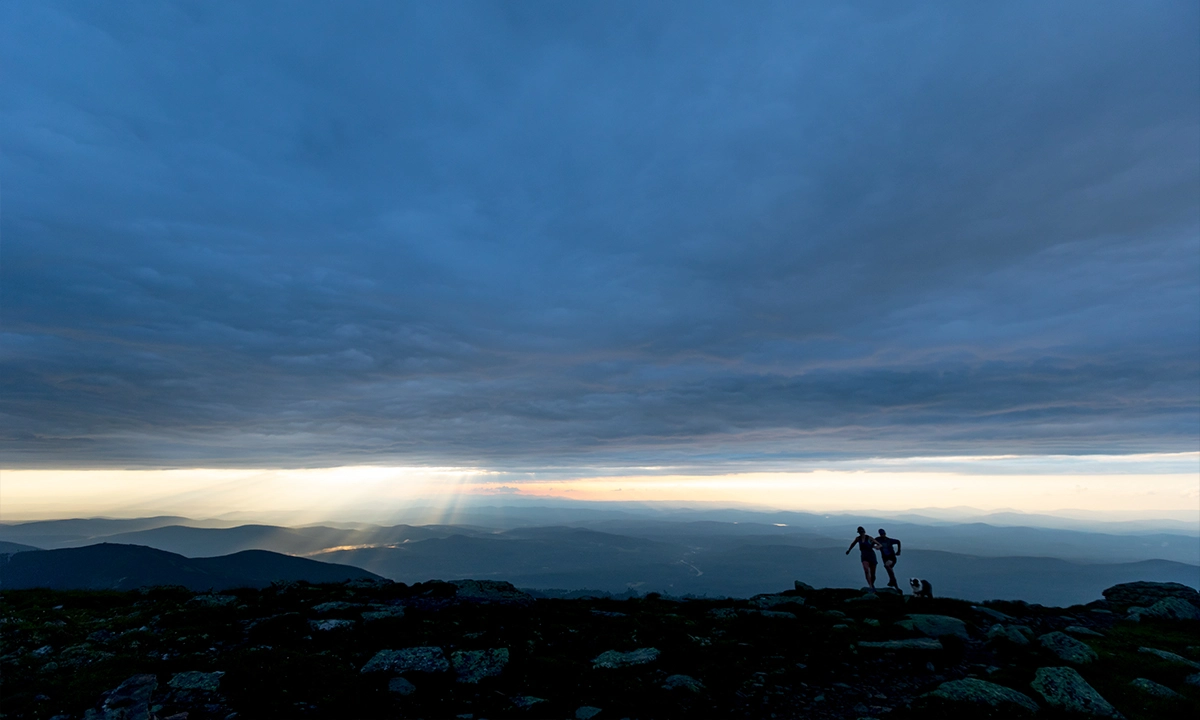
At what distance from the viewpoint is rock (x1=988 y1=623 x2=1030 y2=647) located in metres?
23.4

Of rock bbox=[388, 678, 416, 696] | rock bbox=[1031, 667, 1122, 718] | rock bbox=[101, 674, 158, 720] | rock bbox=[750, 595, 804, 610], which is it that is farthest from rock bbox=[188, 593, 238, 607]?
rock bbox=[1031, 667, 1122, 718]

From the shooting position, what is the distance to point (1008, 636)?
23672mm

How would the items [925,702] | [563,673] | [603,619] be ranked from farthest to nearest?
[603,619]
[563,673]
[925,702]

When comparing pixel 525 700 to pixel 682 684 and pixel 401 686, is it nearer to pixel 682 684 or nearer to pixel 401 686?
pixel 401 686

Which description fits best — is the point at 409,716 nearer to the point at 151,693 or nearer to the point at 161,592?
the point at 151,693

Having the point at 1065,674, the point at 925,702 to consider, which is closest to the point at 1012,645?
the point at 1065,674

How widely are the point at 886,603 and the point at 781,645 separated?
1215 centimetres

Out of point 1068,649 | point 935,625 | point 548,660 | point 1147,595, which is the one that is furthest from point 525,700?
point 1147,595

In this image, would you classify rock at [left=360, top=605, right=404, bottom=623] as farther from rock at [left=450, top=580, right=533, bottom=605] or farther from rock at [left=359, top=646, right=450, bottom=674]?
rock at [left=359, top=646, right=450, bottom=674]

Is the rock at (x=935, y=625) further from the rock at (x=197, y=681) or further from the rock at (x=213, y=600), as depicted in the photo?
the rock at (x=213, y=600)

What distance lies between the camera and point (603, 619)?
2630 centimetres

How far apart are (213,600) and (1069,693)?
3792cm

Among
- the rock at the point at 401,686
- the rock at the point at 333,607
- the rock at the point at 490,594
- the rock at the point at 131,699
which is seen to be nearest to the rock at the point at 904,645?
the rock at the point at 490,594

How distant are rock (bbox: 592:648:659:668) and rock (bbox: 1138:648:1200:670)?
70.7 feet
